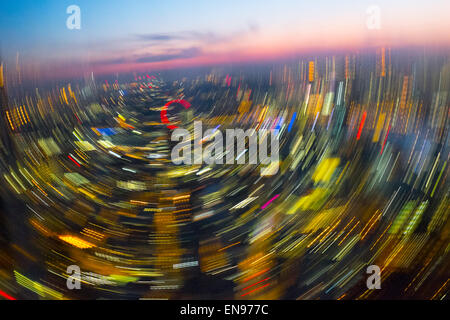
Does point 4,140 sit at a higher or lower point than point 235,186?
higher

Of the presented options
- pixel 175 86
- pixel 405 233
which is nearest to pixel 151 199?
pixel 175 86

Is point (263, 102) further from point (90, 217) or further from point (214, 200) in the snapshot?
point (90, 217)

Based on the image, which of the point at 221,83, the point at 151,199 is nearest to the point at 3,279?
the point at 151,199

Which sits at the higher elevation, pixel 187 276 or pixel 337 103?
pixel 337 103
